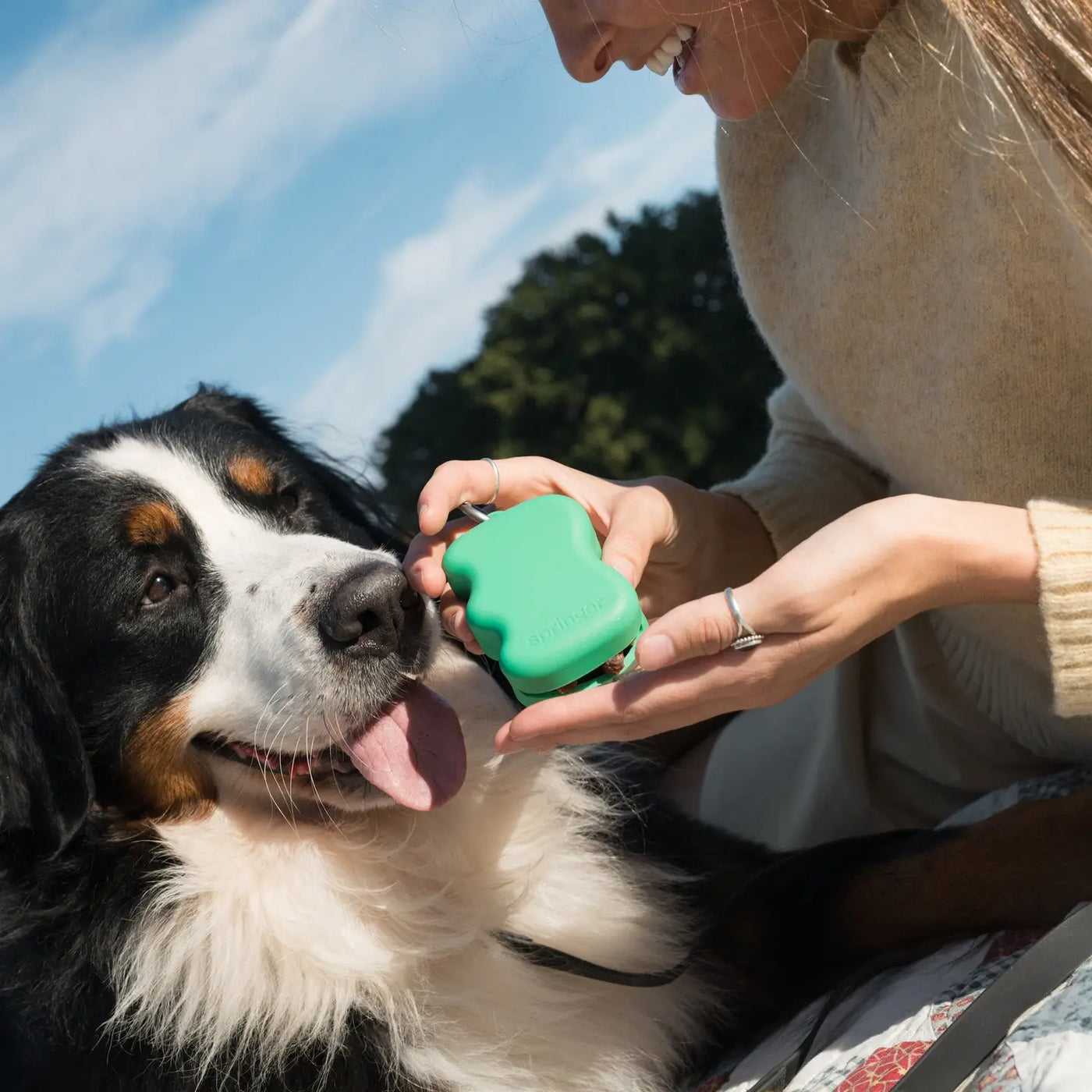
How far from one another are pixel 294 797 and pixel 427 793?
272 mm

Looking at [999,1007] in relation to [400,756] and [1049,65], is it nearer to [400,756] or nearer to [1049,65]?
[400,756]

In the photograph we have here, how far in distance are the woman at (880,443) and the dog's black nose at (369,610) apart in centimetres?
5

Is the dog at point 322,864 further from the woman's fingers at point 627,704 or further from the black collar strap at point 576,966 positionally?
the woman's fingers at point 627,704

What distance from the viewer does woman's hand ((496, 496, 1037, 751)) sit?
1417 mm

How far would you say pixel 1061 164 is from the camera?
1493 mm

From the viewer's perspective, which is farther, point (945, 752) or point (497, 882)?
point (945, 752)

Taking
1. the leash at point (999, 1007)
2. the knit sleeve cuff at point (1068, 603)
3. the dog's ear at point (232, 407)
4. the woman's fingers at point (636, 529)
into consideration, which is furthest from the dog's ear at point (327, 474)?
the leash at point (999, 1007)

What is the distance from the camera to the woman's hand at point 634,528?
5.66 feet

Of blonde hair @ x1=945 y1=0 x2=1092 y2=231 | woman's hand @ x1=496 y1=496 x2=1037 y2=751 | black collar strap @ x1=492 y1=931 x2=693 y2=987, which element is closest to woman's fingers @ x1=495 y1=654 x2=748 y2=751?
woman's hand @ x1=496 y1=496 x2=1037 y2=751

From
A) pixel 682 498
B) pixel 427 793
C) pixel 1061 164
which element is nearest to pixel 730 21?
pixel 1061 164

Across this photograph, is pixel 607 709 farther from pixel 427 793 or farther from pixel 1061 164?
pixel 1061 164

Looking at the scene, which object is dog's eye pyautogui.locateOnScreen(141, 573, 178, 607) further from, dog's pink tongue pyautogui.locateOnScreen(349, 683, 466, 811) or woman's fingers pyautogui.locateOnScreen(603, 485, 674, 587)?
woman's fingers pyautogui.locateOnScreen(603, 485, 674, 587)

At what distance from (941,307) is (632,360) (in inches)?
543

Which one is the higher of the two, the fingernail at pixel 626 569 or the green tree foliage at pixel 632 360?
the green tree foliage at pixel 632 360
